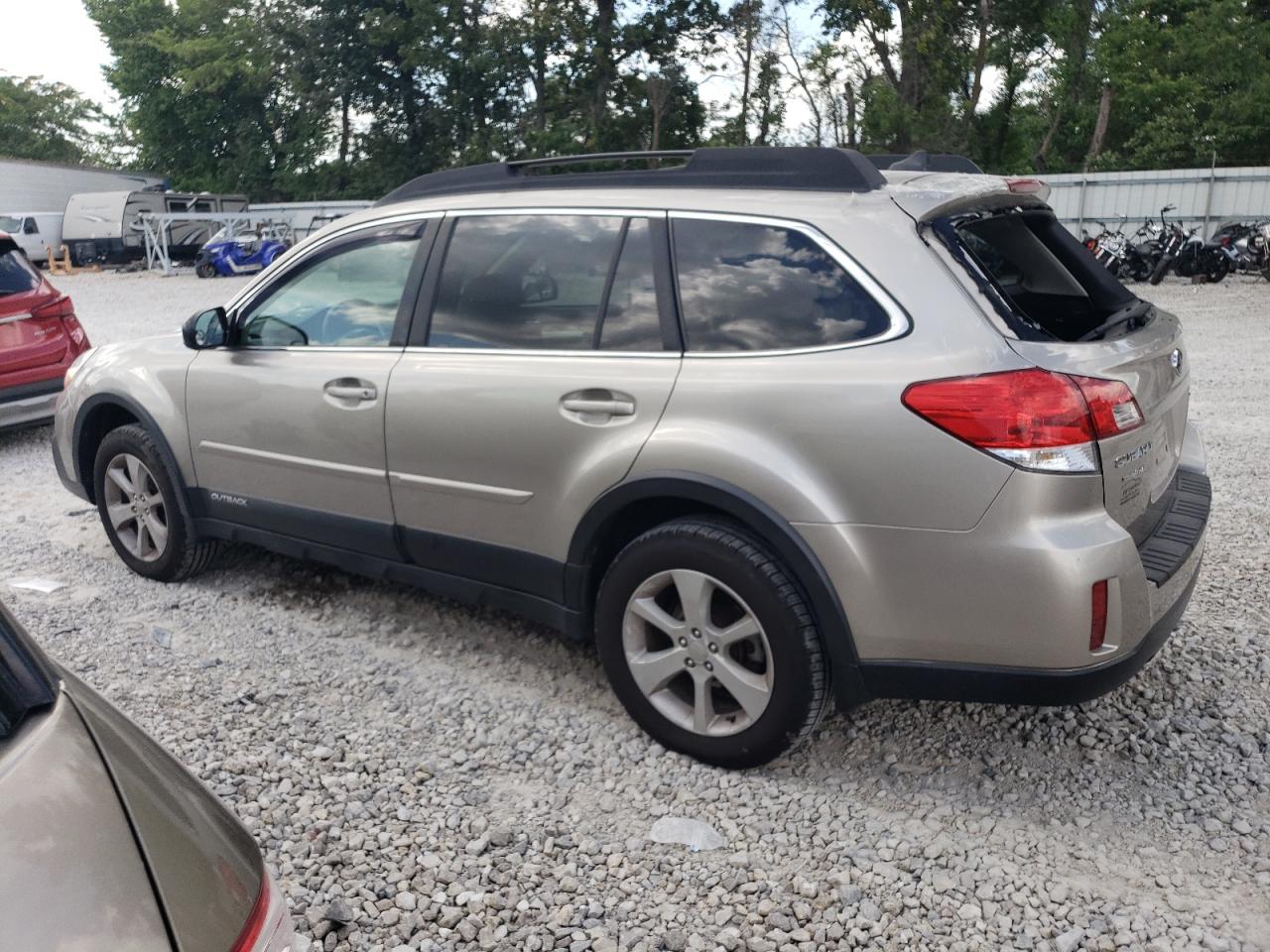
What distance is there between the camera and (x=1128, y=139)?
114 ft

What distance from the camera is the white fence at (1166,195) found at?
2167 cm

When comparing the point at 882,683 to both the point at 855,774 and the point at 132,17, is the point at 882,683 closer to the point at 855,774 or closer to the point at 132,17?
the point at 855,774

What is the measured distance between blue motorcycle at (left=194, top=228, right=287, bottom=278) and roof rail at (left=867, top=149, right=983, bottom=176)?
27.1m

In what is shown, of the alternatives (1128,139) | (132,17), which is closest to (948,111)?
(1128,139)

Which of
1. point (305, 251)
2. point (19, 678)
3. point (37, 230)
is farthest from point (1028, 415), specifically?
point (37, 230)

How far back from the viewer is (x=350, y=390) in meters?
3.97

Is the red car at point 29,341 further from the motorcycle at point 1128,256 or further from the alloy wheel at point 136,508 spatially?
the motorcycle at point 1128,256

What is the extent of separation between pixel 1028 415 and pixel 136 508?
3.98 m

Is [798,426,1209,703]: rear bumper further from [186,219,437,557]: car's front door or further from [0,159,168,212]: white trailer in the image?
[0,159,168,212]: white trailer

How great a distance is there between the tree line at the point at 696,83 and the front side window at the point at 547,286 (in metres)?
29.3

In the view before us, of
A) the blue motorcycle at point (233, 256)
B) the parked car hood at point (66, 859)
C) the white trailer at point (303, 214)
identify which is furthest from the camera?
the white trailer at point (303, 214)

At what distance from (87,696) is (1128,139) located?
38537mm

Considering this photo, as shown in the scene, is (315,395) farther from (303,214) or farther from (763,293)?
(303,214)

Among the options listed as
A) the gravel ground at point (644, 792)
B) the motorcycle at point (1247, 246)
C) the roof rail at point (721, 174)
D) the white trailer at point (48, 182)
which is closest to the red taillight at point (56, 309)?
the gravel ground at point (644, 792)
